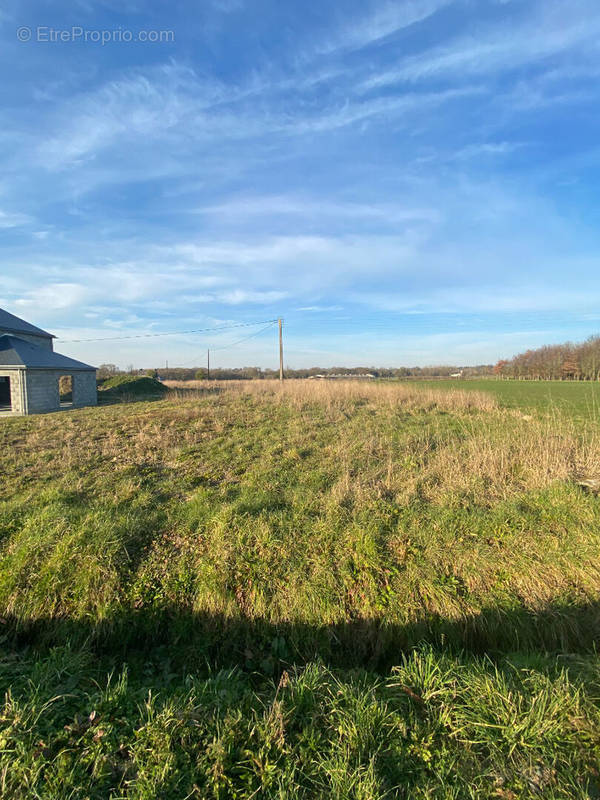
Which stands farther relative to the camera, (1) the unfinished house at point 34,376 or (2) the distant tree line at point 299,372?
(2) the distant tree line at point 299,372

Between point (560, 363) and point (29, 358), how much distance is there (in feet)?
262

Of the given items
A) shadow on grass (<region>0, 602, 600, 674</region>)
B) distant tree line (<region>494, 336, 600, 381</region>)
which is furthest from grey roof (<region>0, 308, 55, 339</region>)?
distant tree line (<region>494, 336, 600, 381</region>)

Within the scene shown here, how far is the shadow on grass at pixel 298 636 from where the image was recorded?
373 cm

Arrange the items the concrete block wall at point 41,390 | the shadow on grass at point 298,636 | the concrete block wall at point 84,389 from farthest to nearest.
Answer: the concrete block wall at point 84,389 → the concrete block wall at point 41,390 → the shadow on grass at point 298,636

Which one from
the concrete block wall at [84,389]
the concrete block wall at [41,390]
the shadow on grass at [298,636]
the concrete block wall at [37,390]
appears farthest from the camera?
the concrete block wall at [84,389]

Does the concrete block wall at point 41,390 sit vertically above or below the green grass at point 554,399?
above

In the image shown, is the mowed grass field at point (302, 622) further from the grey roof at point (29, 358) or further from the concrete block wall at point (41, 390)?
the grey roof at point (29, 358)

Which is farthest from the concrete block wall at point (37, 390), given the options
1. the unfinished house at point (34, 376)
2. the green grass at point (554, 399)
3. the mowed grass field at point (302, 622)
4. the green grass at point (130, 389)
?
the green grass at point (554, 399)

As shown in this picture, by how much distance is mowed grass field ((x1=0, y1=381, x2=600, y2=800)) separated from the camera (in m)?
2.13

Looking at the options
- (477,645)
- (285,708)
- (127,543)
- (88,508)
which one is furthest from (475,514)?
(88,508)

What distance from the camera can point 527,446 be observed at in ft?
25.6

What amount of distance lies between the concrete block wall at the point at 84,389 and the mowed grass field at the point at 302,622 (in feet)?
42.4

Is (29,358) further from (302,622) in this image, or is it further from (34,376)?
(302,622)

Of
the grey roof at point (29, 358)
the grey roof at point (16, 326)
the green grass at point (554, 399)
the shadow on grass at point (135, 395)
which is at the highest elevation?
the grey roof at point (16, 326)
